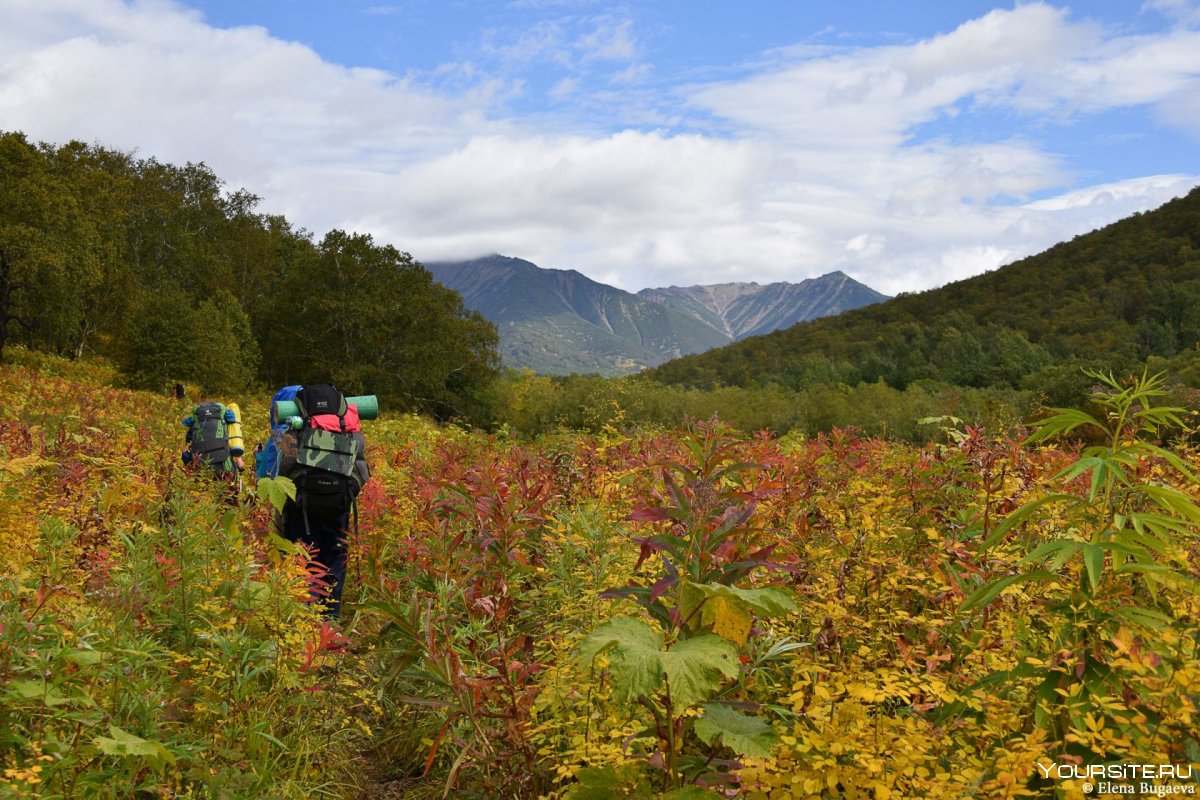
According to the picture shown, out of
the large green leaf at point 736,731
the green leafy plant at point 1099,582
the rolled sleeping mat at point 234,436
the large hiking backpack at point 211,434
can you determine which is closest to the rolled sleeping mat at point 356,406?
the rolled sleeping mat at point 234,436

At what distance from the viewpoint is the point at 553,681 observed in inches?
105

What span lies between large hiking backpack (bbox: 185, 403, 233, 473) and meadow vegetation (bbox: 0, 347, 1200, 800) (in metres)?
2.38

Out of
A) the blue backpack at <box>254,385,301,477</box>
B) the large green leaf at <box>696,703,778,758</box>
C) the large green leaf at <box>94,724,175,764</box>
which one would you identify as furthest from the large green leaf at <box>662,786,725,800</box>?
the blue backpack at <box>254,385,301,477</box>

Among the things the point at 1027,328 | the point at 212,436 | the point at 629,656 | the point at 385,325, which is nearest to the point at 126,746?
the point at 629,656

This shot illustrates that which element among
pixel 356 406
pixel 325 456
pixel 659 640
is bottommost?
pixel 659 640

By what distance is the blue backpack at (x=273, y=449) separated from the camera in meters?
5.50

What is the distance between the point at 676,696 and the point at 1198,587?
165 cm

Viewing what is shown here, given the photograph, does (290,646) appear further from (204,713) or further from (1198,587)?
(1198,587)

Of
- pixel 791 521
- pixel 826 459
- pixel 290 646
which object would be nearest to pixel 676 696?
pixel 290 646

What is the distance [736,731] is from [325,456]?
427 centimetres

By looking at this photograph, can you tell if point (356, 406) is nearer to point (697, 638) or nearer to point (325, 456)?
point (325, 456)

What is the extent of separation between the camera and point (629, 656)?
200 centimetres

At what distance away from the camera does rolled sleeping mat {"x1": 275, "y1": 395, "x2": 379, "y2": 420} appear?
219 inches

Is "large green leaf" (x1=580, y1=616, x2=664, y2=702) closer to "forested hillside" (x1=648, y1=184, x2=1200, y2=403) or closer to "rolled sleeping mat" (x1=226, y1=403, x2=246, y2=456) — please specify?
"rolled sleeping mat" (x1=226, y1=403, x2=246, y2=456)
